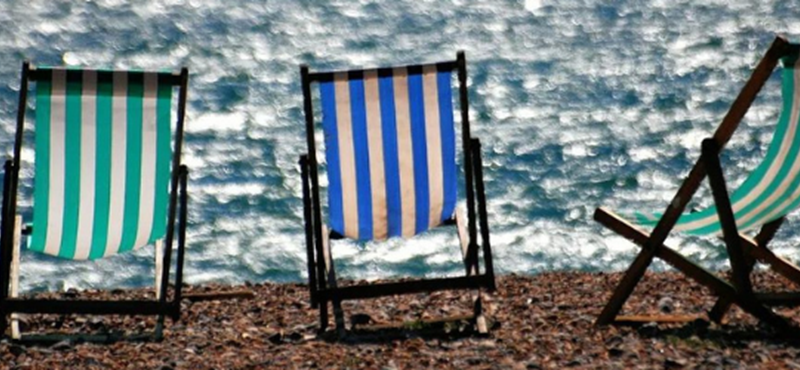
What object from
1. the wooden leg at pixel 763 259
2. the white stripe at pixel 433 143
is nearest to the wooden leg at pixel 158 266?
the white stripe at pixel 433 143

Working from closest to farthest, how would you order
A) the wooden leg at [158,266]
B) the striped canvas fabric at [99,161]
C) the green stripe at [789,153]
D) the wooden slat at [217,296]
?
the green stripe at [789,153] < the striped canvas fabric at [99,161] < the wooden leg at [158,266] < the wooden slat at [217,296]

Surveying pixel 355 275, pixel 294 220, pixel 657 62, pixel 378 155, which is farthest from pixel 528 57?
pixel 378 155

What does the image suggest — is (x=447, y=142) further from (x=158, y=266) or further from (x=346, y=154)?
(x=158, y=266)

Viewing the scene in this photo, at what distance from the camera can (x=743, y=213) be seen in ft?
18.6

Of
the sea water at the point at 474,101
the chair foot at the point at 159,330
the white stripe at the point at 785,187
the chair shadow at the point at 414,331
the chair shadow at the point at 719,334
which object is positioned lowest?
the chair shadow at the point at 719,334

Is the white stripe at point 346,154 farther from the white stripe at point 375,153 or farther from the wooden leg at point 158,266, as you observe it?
the wooden leg at point 158,266

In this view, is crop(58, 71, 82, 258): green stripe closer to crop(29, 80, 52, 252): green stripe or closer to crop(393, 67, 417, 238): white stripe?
crop(29, 80, 52, 252): green stripe

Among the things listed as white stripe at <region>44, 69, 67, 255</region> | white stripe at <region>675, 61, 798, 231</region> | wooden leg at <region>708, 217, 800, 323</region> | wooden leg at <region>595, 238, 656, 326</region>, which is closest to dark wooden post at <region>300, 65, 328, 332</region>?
white stripe at <region>44, 69, 67, 255</region>

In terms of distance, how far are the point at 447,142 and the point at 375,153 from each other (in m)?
0.23

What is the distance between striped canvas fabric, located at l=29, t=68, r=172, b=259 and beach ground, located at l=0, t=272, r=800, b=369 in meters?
0.35

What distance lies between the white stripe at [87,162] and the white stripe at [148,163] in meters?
0.16

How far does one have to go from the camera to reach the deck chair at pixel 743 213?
5414 mm

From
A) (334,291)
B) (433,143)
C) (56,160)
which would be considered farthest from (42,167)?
(433,143)

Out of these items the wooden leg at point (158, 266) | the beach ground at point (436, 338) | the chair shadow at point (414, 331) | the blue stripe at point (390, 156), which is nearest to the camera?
the beach ground at point (436, 338)
